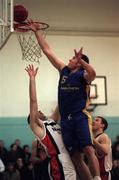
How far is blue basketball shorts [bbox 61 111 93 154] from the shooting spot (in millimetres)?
4852

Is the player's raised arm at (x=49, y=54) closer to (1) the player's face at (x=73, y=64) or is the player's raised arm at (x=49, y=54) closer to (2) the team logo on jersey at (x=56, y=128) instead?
Result: (1) the player's face at (x=73, y=64)

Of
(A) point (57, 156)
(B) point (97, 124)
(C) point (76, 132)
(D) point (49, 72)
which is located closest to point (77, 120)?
(C) point (76, 132)

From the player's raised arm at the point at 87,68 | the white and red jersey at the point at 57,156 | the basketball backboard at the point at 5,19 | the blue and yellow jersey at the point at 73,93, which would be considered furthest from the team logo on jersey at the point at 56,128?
the basketball backboard at the point at 5,19

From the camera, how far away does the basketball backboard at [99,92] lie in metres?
12.6

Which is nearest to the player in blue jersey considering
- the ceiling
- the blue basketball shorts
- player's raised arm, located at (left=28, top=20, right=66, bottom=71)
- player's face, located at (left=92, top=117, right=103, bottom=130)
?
the blue basketball shorts

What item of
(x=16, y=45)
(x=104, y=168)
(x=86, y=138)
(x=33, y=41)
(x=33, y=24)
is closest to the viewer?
(x=86, y=138)

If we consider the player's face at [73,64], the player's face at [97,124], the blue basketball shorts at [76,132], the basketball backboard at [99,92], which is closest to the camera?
the blue basketball shorts at [76,132]

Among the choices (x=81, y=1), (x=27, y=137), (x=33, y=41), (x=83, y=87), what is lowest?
(x=27, y=137)

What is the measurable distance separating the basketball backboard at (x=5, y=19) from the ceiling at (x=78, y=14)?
23.1 ft

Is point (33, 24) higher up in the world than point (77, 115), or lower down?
higher up

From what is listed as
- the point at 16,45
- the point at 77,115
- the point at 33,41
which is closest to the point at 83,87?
the point at 77,115

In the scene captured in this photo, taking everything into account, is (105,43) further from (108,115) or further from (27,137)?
(27,137)

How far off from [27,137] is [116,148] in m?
2.44

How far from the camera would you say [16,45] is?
42.2ft
